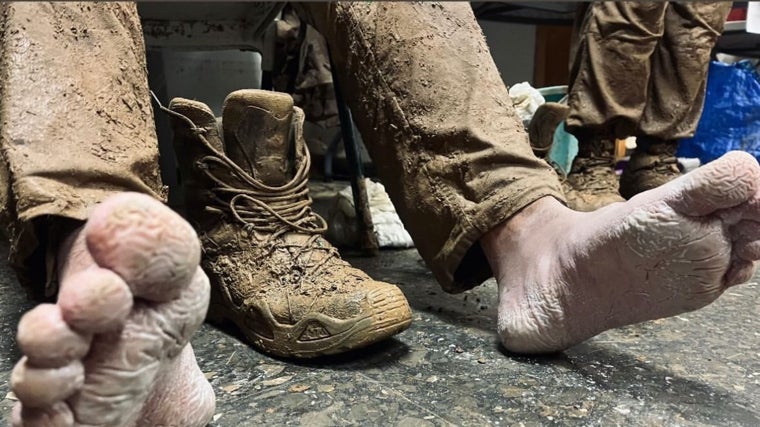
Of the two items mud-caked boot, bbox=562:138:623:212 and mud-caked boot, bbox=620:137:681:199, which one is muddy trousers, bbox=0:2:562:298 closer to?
mud-caked boot, bbox=562:138:623:212

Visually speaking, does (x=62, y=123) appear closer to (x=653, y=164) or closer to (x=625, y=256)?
(x=625, y=256)

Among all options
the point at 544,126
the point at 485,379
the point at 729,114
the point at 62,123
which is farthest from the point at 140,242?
the point at 729,114

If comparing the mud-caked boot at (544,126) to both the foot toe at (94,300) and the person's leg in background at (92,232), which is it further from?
the foot toe at (94,300)

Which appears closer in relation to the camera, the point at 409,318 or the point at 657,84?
the point at 409,318

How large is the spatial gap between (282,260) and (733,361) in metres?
0.59

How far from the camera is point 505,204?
770mm

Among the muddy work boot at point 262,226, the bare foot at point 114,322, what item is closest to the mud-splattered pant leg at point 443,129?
the muddy work boot at point 262,226

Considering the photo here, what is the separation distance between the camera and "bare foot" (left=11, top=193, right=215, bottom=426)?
353 millimetres

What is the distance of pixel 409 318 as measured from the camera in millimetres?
729

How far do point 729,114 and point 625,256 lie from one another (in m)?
2.42

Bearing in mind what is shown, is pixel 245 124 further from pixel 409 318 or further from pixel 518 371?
pixel 518 371

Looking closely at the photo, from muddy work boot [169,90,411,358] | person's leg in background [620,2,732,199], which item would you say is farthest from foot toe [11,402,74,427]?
person's leg in background [620,2,732,199]

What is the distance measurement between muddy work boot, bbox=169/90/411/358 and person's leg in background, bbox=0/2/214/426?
0.54 ft

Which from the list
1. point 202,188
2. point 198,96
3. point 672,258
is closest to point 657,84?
point 672,258
